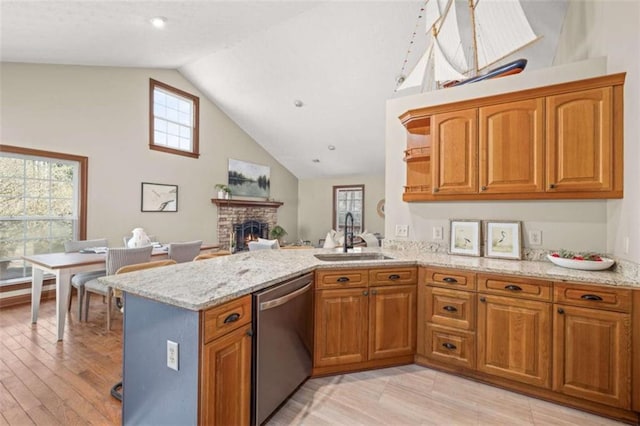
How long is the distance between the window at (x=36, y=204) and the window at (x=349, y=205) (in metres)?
6.28

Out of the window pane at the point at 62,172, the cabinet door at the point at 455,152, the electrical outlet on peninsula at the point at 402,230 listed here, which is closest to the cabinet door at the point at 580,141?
the cabinet door at the point at 455,152

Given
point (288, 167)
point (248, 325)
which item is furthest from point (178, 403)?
point (288, 167)

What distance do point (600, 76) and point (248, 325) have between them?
297 cm

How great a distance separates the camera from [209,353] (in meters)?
1.34

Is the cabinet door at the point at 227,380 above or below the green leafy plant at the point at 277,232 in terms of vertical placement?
below

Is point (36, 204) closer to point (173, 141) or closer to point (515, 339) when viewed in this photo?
point (173, 141)

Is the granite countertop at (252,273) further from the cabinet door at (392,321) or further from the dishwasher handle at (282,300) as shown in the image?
the cabinet door at (392,321)

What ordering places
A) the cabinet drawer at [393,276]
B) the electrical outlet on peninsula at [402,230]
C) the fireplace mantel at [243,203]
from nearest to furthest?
the cabinet drawer at [393,276]
the electrical outlet on peninsula at [402,230]
the fireplace mantel at [243,203]

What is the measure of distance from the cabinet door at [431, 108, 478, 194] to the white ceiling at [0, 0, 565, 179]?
6.21 feet

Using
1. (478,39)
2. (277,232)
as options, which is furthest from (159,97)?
(478,39)

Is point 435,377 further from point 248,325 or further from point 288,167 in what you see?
point 288,167

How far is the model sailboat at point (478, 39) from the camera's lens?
2.48 metres

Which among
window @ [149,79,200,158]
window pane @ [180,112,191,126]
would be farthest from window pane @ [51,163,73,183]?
window pane @ [180,112,191,126]

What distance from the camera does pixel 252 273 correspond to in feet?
6.14
